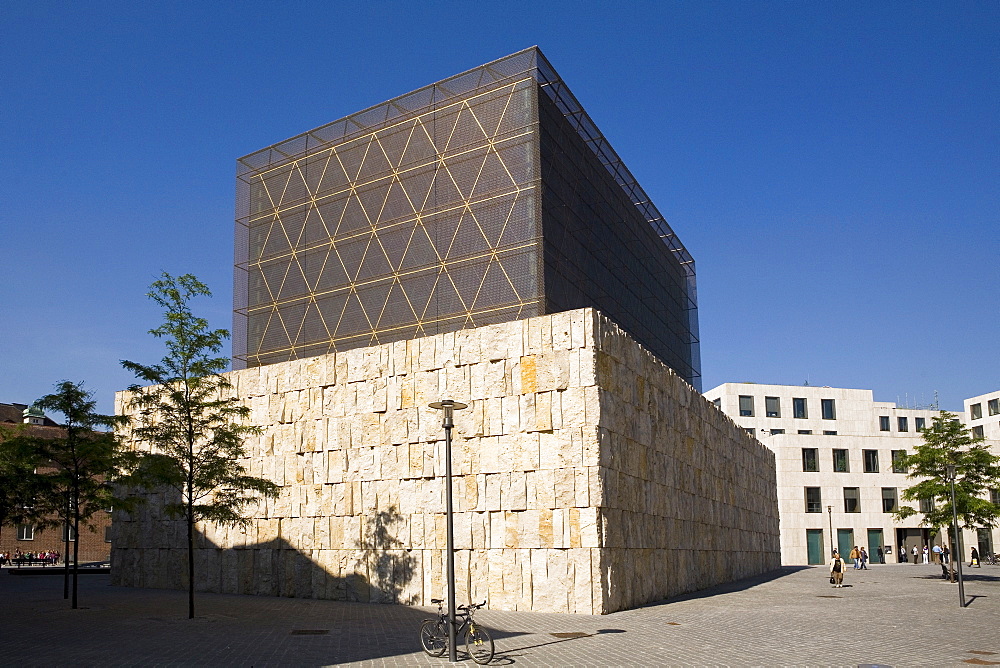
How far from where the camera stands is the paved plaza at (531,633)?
46.5 feet

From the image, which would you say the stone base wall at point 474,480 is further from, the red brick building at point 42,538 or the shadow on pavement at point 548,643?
the red brick building at point 42,538

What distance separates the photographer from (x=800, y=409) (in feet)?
271

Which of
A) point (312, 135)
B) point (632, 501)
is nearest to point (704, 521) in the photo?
point (632, 501)

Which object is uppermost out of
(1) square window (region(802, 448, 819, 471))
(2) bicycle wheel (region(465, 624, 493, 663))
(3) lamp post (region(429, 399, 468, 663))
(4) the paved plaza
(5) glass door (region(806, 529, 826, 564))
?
(1) square window (region(802, 448, 819, 471))

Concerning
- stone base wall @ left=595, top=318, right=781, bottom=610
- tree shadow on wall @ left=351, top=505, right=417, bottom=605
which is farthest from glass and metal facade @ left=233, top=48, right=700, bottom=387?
tree shadow on wall @ left=351, top=505, right=417, bottom=605

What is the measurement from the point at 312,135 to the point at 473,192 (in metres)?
11.4

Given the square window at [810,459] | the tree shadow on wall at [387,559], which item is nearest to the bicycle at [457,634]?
the tree shadow on wall at [387,559]

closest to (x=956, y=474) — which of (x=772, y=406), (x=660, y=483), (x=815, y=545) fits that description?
(x=660, y=483)

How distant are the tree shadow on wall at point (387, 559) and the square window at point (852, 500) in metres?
52.3

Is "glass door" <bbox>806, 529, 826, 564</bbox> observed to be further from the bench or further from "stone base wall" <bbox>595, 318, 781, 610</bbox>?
the bench

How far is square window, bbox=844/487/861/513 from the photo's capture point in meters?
67.3

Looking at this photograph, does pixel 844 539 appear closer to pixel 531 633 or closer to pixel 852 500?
pixel 852 500

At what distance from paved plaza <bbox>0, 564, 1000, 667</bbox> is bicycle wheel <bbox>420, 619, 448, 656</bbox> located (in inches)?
12.3

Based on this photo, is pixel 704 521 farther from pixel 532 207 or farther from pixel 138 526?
pixel 138 526
